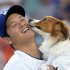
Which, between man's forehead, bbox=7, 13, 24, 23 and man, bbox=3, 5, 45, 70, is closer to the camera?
man, bbox=3, 5, 45, 70

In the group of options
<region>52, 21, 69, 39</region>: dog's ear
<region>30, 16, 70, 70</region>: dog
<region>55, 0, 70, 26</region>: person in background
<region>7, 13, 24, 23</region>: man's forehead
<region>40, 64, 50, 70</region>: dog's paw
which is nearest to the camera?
<region>40, 64, 50, 70</region>: dog's paw

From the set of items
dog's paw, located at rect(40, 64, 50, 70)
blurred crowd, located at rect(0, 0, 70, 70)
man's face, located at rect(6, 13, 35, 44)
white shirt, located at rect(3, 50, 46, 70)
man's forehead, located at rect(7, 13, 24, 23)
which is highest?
man's forehead, located at rect(7, 13, 24, 23)

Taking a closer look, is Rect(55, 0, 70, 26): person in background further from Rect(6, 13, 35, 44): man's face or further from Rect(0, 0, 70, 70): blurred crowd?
Rect(6, 13, 35, 44): man's face

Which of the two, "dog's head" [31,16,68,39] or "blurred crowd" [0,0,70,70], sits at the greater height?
"dog's head" [31,16,68,39]

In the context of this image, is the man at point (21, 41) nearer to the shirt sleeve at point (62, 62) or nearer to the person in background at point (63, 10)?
the shirt sleeve at point (62, 62)

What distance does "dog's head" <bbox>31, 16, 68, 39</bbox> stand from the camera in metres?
2.33

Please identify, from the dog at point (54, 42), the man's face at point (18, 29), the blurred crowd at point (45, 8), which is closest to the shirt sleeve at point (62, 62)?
the dog at point (54, 42)

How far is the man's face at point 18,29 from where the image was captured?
7.64 ft

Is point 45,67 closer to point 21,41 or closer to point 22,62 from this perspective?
point 22,62

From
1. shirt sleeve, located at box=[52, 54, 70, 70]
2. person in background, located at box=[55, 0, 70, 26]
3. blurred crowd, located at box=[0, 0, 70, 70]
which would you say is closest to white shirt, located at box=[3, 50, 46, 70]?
shirt sleeve, located at box=[52, 54, 70, 70]

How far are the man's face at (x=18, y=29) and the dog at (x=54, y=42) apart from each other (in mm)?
99

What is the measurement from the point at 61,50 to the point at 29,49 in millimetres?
277

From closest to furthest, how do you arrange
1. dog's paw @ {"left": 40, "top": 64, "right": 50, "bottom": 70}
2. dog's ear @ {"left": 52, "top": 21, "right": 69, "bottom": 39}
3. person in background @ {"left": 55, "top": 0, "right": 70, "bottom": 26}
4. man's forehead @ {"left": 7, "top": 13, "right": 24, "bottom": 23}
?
dog's paw @ {"left": 40, "top": 64, "right": 50, "bottom": 70}
dog's ear @ {"left": 52, "top": 21, "right": 69, "bottom": 39}
man's forehead @ {"left": 7, "top": 13, "right": 24, "bottom": 23}
person in background @ {"left": 55, "top": 0, "right": 70, "bottom": 26}

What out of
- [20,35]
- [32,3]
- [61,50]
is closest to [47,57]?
[61,50]
